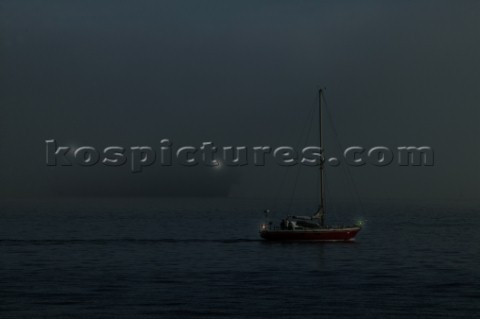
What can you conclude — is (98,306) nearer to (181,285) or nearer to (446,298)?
(181,285)

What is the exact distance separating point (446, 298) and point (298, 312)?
41.9 feet

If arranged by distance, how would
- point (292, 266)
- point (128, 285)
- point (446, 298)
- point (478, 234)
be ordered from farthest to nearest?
point (478, 234) < point (292, 266) < point (128, 285) < point (446, 298)

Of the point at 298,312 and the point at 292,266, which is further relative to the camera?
the point at 292,266

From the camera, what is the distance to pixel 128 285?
210 feet

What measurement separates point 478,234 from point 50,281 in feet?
317

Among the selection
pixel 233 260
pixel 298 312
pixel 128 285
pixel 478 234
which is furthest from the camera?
pixel 478 234

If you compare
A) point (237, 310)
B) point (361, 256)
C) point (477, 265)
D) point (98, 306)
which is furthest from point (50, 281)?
point (477, 265)

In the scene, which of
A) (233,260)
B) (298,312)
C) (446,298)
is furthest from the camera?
(233,260)

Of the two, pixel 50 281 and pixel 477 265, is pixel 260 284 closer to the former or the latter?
pixel 50 281

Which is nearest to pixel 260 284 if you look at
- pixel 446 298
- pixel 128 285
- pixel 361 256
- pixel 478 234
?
pixel 128 285

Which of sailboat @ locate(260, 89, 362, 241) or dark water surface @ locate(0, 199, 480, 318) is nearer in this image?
dark water surface @ locate(0, 199, 480, 318)

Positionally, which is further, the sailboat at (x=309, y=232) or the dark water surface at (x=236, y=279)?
the sailboat at (x=309, y=232)

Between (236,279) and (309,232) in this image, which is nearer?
(236,279)

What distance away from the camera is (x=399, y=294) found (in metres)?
59.7
